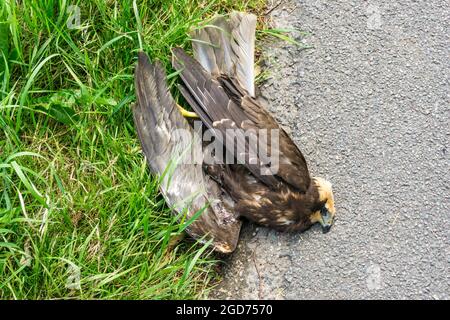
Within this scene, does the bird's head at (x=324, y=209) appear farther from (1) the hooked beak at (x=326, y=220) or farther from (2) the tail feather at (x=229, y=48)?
(2) the tail feather at (x=229, y=48)

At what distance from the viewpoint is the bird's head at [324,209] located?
3982mm

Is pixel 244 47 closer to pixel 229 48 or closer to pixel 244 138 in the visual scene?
pixel 229 48

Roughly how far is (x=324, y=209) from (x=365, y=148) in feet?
1.44

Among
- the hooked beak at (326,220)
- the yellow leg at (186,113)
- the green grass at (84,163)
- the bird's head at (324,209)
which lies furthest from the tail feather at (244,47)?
the hooked beak at (326,220)

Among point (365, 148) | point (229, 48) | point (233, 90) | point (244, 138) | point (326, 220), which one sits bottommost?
point (326, 220)

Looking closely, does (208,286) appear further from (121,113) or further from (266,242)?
(121,113)

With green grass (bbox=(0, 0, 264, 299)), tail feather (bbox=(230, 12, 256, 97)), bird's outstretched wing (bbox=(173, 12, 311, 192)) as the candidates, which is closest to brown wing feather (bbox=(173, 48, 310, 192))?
bird's outstretched wing (bbox=(173, 12, 311, 192))

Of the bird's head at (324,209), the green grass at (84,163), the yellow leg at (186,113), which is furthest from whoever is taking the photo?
the yellow leg at (186,113)

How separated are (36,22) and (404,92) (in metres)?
2.17

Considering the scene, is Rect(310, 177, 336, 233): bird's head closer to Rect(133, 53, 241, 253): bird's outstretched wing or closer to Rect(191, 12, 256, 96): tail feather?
Result: Rect(133, 53, 241, 253): bird's outstretched wing

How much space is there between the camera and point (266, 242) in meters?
4.09

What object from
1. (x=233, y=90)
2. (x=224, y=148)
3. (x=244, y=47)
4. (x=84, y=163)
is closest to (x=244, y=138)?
(x=224, y=148)

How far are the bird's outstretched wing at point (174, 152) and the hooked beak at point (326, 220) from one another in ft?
1.56

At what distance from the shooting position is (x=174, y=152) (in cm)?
410
